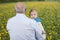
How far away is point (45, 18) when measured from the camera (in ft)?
12.9

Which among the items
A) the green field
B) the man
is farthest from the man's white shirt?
the green field

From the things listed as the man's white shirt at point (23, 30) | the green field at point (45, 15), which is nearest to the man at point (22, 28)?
the man's white shirt at point (23, 30)

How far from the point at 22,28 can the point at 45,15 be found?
221 cm

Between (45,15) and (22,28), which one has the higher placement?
(22,28)

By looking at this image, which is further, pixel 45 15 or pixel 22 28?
pixel 45 15

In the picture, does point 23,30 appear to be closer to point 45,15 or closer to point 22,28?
point 22,28

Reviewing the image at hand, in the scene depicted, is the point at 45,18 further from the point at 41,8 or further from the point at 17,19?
the point at 17,19

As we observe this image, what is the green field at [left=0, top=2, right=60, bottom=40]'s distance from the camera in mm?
3508

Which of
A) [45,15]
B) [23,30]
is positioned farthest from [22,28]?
[45,15]

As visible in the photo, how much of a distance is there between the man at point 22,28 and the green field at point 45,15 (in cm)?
159

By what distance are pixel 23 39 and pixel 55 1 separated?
2.39 m

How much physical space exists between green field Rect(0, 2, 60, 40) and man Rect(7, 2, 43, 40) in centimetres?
159

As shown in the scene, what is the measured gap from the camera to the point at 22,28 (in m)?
1.88

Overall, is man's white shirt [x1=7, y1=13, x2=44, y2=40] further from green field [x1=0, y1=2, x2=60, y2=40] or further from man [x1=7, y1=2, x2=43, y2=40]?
green field [x1=0, y1=2, x2=60, y2=40]
